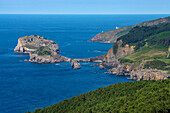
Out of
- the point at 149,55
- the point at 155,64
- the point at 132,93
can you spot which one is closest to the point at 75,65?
the point at 149,55

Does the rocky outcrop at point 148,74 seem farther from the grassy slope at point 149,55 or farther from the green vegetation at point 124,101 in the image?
the green vegetation at point 124,101

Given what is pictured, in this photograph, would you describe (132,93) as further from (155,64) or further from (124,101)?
(155,64)

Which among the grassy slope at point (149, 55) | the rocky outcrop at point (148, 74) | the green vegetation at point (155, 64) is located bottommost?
the rocky outcrop at point (148, 74)

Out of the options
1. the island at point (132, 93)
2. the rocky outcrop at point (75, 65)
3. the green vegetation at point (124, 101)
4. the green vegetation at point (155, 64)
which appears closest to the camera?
the green vegetation at point (124, 101)

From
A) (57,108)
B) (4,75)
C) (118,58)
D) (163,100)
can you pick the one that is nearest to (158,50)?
(118,58)

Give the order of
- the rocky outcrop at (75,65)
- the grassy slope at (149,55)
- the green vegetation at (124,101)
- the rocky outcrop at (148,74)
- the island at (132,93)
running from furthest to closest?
the rocky outcrop at (75,65)
the grassy slope at (149,55)
the rocky outcrop at (148,74)
the island at (132,93)
the green vegetation at (124,101)

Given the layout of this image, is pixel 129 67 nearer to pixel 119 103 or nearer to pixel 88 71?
pixel 88 71

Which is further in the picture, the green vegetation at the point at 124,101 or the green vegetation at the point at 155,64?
the green vegetation at the point at 155,64

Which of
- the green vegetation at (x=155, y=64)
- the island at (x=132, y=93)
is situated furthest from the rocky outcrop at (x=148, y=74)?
the green vegetation at (x=155, y=64)

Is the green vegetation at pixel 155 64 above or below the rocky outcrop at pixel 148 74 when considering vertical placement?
above

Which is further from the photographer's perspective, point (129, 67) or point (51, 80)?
point (129, 67)
